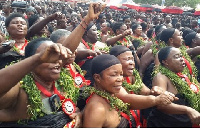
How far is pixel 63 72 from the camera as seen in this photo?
9.11 feet

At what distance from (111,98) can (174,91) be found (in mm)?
1305

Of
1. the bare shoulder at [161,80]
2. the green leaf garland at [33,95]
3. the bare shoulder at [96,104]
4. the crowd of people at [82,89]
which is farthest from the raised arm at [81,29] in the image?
the bare shoulder at [161,80]

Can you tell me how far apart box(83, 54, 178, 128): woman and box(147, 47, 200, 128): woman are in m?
0.64

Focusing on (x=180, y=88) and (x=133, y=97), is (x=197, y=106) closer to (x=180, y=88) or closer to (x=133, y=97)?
(x=180, y=88)

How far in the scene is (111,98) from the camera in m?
2.57

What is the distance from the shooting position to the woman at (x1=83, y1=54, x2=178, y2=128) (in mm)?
2479

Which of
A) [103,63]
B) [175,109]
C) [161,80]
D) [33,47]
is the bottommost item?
[175,109]

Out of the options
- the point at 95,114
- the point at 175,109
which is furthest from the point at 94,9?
the point at 175,109

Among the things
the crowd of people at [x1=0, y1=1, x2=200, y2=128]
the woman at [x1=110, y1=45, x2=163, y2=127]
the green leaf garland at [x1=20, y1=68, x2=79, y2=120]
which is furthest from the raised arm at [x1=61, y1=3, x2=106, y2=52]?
the woman at [x1=110, y1=45, x2=163, y2=127]

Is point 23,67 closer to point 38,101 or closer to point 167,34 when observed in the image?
point 38,101

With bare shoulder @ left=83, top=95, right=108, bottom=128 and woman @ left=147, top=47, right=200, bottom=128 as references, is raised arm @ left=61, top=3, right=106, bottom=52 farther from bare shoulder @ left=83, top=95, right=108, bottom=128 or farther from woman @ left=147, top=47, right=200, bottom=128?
woman @ left=147, top=47, right=200, bottom=128

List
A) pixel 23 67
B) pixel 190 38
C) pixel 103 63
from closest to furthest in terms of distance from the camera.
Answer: pixel 23 67 → pixel 103 63 → pixel 190 38

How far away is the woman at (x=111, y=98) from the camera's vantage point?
248cm

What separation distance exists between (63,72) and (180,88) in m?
1.75
